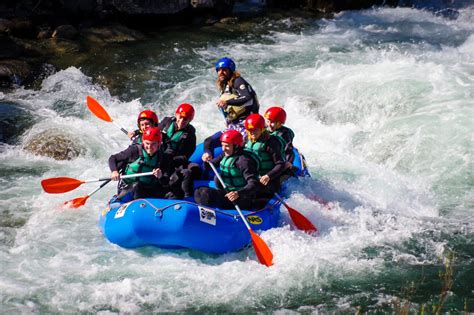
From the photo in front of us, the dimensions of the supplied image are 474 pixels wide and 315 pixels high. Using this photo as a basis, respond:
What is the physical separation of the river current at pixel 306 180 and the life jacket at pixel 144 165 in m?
0.74

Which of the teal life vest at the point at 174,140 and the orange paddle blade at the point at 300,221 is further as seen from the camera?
the teal life vest at the point at 174,140

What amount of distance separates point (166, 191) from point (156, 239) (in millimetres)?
643

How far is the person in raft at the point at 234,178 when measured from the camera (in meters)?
6.54

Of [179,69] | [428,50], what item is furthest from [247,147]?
[428,50]

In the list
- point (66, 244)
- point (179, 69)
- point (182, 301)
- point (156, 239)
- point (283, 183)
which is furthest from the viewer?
point (179, 69)

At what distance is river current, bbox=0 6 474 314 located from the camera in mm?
6000

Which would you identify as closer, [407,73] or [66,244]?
[66,244]

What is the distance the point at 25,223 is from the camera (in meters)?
7.36

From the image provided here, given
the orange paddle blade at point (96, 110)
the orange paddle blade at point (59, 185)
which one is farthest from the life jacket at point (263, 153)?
the orange paddle blade at point (96, 110)

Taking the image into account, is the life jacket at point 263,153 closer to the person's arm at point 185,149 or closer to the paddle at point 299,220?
the paddle at point 299,220

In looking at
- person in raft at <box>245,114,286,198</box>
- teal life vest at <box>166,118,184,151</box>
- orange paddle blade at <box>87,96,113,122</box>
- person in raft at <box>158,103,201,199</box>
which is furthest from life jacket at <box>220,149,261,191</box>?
orange paddle blade at <box>87,96,113,122</box>

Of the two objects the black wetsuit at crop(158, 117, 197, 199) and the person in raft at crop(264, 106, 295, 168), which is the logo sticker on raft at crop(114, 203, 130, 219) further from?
the person in raft at crop(264, 106, 295, 168)

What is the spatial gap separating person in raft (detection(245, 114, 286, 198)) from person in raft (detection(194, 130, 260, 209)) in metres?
0.14

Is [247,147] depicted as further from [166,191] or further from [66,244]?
[66,244]
